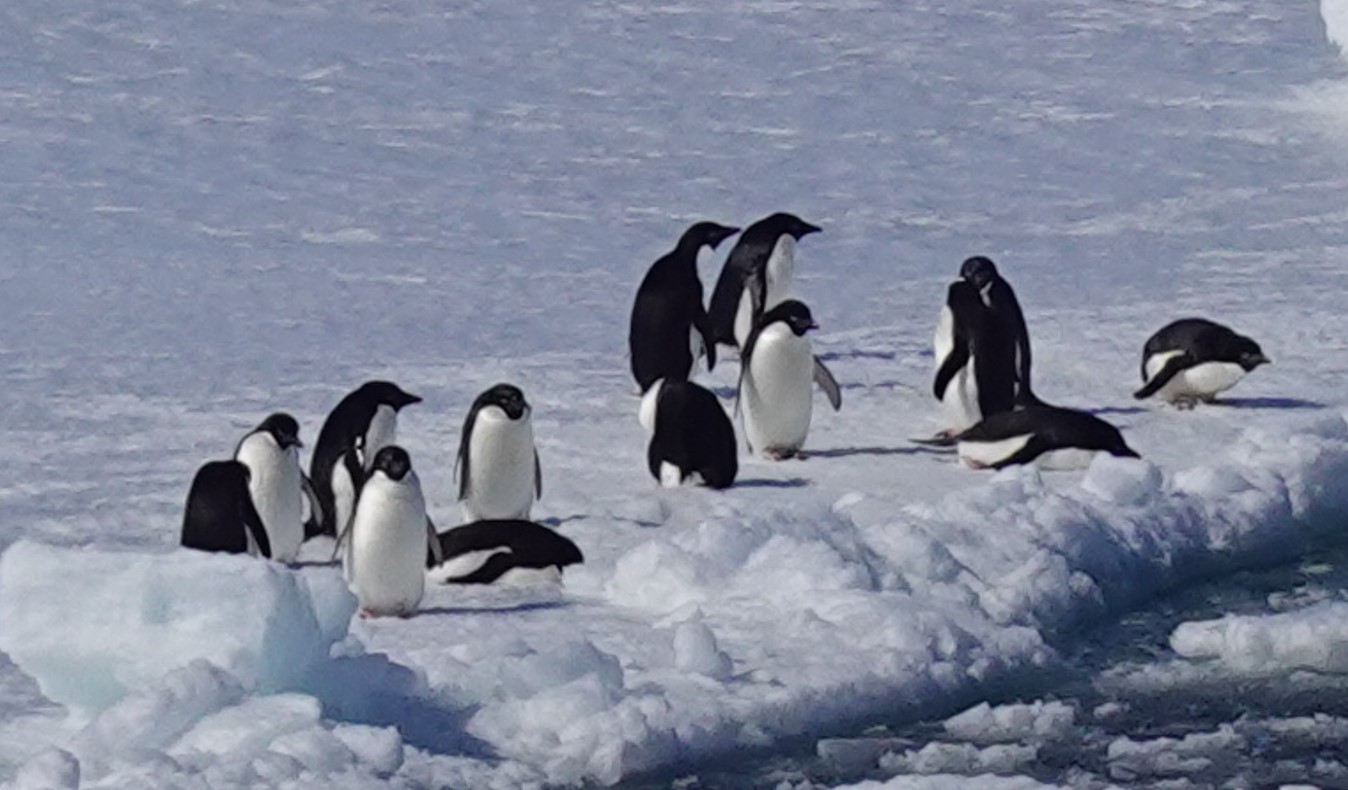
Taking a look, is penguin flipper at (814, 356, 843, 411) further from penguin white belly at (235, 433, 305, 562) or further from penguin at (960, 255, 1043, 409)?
penguin white belly at (235, 433, 305, 562)

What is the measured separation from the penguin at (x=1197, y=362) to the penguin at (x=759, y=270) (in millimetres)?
1263

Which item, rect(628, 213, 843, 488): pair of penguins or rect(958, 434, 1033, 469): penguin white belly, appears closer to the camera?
rect(628, 213, 843, 488): pair of penguins

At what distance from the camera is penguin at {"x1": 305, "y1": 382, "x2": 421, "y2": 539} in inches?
308

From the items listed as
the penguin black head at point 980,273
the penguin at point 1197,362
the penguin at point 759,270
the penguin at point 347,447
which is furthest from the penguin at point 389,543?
the penguin at point 1197,362

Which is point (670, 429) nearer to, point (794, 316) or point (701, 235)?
point (794, 316)

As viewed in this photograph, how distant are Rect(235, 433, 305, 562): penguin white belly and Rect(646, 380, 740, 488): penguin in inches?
44.5

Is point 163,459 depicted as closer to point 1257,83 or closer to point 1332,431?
point 1332,431

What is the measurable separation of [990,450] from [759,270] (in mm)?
1610

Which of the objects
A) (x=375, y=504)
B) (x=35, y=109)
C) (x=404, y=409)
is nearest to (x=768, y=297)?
(x=404, y=409)

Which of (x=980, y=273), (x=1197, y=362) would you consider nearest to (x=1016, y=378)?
(x=980, y=273)

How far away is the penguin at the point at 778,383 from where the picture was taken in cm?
869

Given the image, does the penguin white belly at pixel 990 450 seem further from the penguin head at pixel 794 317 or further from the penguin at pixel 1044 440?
the penguin head at pixel 794 317

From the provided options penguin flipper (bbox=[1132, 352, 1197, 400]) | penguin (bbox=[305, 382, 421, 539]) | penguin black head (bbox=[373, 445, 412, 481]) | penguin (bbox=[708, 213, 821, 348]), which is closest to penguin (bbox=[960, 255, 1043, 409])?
penguin flipper (bbox=[1132, 352, 1197, 400])

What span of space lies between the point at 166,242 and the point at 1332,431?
5.45 metres
